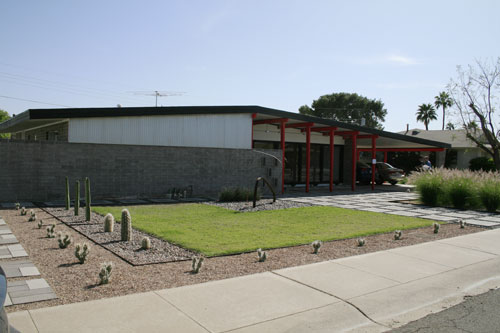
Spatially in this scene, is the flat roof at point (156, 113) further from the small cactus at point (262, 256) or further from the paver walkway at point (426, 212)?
the small cactus at point (262, 256)

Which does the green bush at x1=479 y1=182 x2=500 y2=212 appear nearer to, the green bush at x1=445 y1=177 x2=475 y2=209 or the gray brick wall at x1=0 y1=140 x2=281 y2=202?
Answer: the green bush at x1=445 y1=177 x2=475 y2=209

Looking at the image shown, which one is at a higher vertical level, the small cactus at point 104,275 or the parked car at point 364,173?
Result: the parked car at point 364,173

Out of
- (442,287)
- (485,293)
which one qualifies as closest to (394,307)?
(442,287)

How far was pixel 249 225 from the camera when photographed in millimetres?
9594

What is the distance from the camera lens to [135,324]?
3816 millimetres

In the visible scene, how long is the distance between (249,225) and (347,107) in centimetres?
5269

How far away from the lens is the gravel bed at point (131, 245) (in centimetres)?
636

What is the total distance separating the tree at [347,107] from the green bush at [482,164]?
26532mm

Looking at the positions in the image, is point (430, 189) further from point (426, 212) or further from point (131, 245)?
point (131, 245)

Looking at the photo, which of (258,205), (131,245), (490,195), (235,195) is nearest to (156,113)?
(235,195)

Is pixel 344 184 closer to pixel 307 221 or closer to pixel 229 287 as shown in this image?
pixel 307 221

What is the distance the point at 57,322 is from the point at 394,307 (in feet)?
11.5

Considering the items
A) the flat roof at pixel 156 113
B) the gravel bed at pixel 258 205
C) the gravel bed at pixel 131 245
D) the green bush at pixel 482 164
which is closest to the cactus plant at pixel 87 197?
the gravel bed at pixel 131 245

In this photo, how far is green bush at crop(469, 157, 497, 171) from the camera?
32.0 meters
